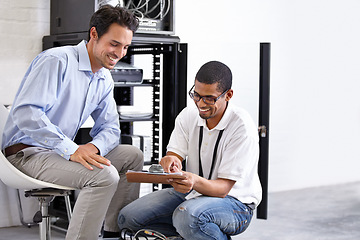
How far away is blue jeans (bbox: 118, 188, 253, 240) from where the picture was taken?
254 centimetres

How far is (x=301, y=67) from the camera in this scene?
5.66 m

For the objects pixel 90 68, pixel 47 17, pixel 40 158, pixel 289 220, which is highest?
pixel 47 17

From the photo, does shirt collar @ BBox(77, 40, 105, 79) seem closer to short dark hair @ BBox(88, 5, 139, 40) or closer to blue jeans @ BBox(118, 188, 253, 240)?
short dark hair @ BBox(88, 5, 139, 40)

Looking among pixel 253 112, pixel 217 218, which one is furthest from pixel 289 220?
pixel 217 218

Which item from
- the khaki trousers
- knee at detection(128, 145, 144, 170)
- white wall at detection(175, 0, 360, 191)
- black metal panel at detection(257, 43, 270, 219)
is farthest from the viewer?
white wall at detection(175, 0, 360, 191)

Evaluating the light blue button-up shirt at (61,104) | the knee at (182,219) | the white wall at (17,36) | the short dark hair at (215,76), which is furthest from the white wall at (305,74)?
the knee at (182,219)

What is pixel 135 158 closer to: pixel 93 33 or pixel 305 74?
pixel 93 33

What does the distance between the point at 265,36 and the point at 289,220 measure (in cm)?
179

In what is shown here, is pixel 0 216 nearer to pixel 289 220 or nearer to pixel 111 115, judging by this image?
pixel 111 115

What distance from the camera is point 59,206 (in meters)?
3.84

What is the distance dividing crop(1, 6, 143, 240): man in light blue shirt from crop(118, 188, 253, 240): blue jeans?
165 millimetres

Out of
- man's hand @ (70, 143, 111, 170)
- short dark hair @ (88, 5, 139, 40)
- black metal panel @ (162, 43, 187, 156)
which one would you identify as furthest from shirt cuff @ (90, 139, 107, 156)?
black metal panel @ (162, 43, 187, 156)

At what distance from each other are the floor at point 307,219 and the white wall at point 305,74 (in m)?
0.29

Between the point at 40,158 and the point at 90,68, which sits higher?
the point at 90,68
